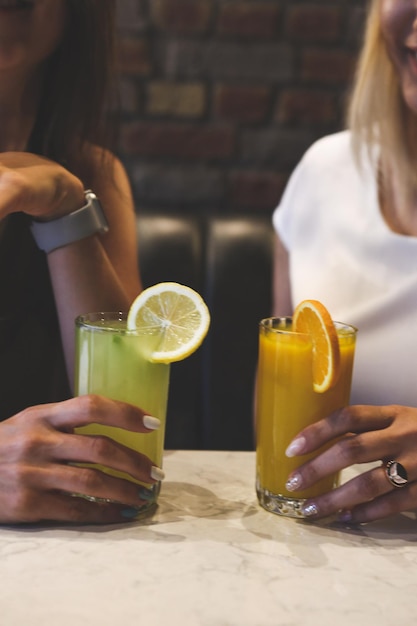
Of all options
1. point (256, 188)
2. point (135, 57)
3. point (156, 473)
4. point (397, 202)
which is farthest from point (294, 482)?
point (135, 57)

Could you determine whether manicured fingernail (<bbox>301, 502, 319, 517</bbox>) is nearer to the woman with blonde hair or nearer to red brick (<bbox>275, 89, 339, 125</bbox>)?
the woman with blonde hair

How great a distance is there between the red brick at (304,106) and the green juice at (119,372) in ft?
4.50

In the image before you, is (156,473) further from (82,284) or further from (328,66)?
(328,66)

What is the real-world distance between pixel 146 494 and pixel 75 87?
0.81 m

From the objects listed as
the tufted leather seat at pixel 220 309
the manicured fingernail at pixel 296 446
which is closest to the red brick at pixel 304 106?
the tufted leather seat at pixel 220 309

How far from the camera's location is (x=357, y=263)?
1.46m

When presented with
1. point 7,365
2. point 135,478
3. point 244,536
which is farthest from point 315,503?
point 7,365

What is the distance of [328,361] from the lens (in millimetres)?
831

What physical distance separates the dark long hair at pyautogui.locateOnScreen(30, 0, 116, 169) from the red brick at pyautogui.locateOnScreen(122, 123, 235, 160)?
67 cm

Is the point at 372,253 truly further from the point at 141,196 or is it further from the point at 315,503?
the point at 141,196

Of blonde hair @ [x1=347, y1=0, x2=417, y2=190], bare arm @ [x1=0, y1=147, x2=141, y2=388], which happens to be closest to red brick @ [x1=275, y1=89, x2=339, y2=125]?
blonde hair @ [x1=347, y1=0, x2=417, y2=190]

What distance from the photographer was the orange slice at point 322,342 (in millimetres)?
821

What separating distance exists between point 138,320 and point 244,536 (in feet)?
0.87

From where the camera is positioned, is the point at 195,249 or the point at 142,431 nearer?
the point at 142,431
